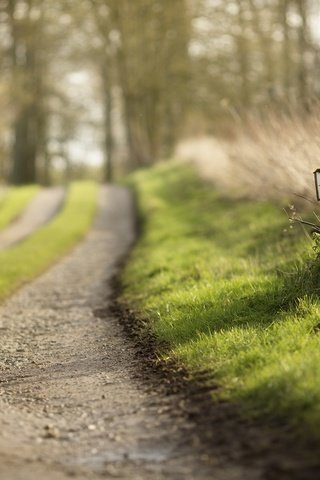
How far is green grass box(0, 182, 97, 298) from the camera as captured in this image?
41.4 feet

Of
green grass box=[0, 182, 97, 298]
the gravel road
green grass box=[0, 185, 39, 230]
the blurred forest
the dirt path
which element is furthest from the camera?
the blurred forest

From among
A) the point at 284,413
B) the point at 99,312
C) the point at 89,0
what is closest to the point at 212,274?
the point at 99,312

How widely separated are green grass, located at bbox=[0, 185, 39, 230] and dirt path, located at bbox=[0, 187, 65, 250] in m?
0.20

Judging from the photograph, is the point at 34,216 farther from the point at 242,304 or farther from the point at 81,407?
the point at 81,407

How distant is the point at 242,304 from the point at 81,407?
2603 millimetres

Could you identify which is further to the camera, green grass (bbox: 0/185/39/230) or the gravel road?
green grass (bbox: 0/185/39/230)

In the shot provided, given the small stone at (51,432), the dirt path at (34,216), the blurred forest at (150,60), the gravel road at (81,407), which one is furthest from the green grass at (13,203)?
the small stone at (51,432)

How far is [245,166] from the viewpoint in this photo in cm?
1502

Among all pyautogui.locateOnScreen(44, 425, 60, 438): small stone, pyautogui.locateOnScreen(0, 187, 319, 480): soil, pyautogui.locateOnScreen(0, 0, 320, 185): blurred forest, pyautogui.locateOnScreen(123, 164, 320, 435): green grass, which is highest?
pyautogui.locateOnScreen(0, 0, 320, 185): blurred forest

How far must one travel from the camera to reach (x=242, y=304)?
7.71 m

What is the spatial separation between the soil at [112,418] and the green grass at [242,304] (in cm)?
23

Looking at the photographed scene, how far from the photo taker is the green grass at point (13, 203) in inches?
887

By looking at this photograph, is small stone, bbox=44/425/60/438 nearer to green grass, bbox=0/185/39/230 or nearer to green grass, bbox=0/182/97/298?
green grass, bbox=0/182/97/298

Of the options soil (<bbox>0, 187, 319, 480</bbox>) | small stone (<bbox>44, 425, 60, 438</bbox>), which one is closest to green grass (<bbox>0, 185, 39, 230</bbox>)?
soil (<bbox>0, 187, 319, 480</bbox>)
